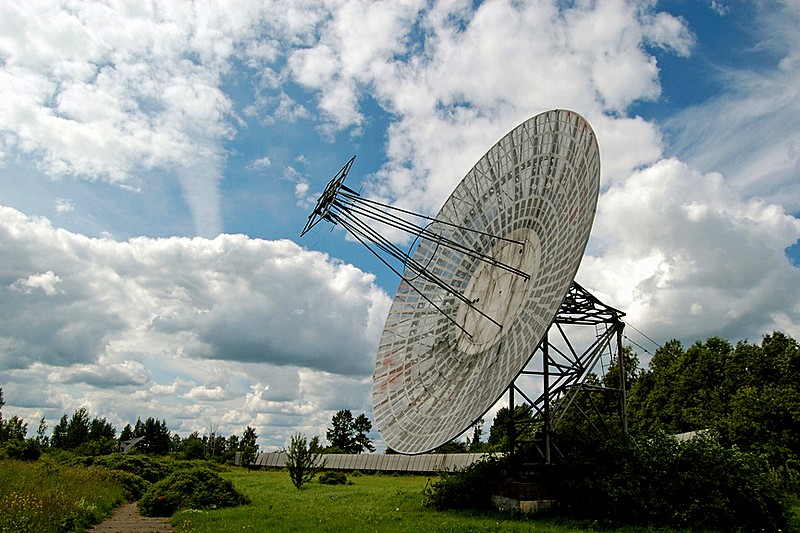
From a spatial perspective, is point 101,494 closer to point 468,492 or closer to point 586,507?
point 468,492

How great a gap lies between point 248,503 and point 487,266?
12.8m

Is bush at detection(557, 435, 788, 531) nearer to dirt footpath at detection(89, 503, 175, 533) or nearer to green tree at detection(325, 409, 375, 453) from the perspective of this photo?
dirt footpath at detection(89, 503, 175, 533)

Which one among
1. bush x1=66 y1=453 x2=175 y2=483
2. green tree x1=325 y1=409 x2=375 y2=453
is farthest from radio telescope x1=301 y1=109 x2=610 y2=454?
green tree x1=325 y1=409 x2=375 y2=453

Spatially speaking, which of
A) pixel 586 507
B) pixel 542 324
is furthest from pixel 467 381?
pixel 586 507

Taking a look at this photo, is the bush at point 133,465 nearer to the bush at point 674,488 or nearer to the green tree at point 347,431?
the bush at point 674,488

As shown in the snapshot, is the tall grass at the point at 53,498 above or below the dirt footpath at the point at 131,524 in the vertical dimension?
above

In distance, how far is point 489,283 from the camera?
21.1 meters

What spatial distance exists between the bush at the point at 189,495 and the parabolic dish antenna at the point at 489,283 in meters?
Result: 6.55

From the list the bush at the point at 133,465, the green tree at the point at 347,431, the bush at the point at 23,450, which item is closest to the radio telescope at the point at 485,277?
the bush at the point at 133,465

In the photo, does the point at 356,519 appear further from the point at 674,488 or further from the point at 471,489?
the point at 674,488

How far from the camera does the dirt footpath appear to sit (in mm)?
17531

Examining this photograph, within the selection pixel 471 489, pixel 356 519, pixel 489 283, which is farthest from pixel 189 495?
pixel 489 283

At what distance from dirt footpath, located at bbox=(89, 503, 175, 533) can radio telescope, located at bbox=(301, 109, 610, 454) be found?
23.4 feet

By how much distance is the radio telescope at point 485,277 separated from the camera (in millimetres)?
16219
